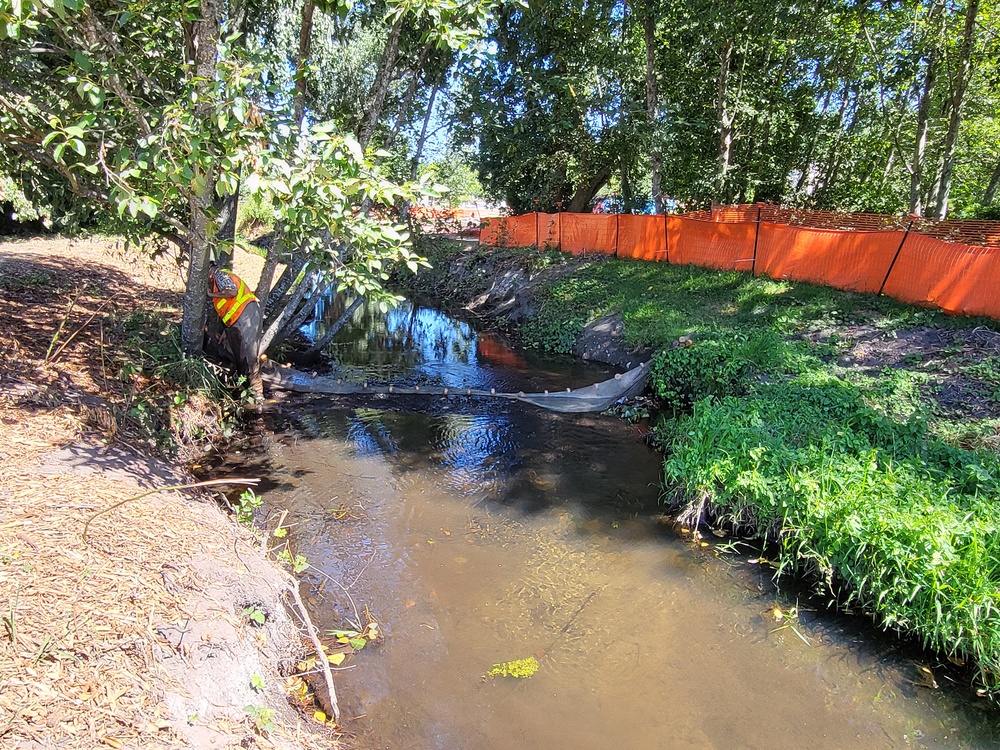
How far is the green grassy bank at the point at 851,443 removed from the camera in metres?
4.39

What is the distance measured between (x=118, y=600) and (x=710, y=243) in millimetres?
13034

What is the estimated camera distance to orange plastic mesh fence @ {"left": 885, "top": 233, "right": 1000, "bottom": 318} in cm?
841

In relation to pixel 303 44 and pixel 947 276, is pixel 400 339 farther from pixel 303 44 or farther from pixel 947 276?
pixel 947 276

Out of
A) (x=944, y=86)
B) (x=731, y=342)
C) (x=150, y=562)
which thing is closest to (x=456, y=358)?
(x=731, y=342)

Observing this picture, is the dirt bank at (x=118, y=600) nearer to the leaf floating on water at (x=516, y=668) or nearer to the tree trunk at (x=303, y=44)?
the leaf floating on water at (x=516, y=668)

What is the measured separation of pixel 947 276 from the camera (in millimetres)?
8906

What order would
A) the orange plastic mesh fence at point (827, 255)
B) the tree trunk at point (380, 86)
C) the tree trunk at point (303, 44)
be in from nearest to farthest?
the tree trunk at point (303, 44), the tree trunk at point (380, 86), the orange plastic mesh fence at point (827, 255)

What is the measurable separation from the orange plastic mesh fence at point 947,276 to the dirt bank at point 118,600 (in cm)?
966

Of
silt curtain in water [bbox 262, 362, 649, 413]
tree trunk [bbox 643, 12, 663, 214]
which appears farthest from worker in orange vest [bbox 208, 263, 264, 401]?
tree trunk [bbox 643, 12, 663, 214]

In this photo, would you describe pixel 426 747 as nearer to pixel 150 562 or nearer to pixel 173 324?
pixel 150 562

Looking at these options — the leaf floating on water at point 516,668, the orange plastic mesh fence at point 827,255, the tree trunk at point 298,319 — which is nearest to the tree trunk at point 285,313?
the tree trunk at point 298,319

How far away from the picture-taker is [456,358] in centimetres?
1173

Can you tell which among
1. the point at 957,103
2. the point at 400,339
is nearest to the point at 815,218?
the point at 957,103

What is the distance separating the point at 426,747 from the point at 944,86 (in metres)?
20.3
